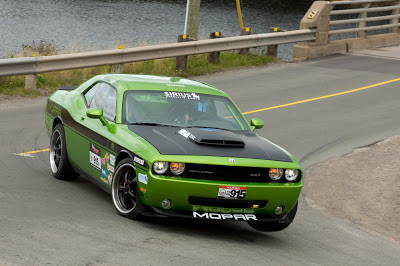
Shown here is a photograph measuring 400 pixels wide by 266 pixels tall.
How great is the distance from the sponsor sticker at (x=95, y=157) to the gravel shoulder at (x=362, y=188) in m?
3.43

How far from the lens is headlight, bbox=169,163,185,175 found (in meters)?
7.89

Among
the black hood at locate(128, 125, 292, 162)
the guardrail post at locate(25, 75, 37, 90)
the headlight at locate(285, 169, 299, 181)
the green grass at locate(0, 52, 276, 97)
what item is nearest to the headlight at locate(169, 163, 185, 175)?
the black hood at locate(128, 125, 292, 162)

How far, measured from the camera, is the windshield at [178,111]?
29.8 ft

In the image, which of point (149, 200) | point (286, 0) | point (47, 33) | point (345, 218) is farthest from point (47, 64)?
point (286, 0)

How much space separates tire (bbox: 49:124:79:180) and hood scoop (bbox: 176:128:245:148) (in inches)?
79.3

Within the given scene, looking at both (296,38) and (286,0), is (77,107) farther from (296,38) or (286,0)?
(286,0)

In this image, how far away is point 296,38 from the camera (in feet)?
79.2

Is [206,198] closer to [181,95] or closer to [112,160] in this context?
[112,160]

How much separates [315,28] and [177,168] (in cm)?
1765

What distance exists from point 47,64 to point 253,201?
9.96 m

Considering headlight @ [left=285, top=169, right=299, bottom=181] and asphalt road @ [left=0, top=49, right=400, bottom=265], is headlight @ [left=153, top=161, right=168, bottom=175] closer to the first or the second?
asphalt road @ [left=0, top=49, right=400, bottom=265]

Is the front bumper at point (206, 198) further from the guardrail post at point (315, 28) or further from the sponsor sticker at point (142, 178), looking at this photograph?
the guardrail post at point (315, 28)

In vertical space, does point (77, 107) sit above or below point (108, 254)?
above

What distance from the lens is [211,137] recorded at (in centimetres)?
846
